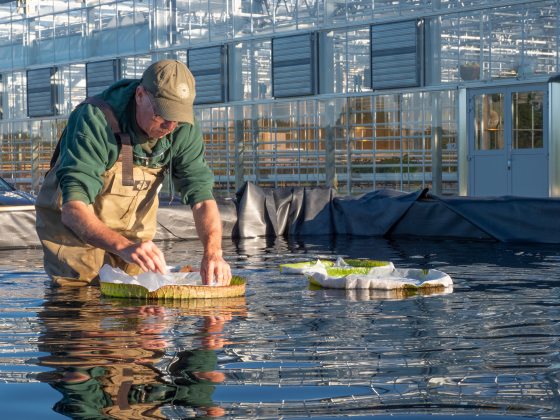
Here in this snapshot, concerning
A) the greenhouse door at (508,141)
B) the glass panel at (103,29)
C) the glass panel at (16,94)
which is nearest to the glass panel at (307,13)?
the greenhouse door at (508,141)

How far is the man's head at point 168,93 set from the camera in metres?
5.21

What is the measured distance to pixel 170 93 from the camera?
17.0 ft

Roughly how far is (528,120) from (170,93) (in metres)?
14.9

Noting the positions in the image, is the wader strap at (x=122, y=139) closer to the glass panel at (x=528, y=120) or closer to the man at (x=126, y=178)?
the man at (x=126, y=178)

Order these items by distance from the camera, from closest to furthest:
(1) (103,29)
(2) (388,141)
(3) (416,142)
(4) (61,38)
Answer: (3) (416,142) → (2) (388,141) → (1) (103,29) → (4) (61,38)

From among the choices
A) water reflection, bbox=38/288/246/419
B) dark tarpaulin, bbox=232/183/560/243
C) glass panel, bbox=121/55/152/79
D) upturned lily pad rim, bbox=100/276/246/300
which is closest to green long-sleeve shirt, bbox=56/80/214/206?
upturned lily pad rim, bbox=100/276/246/300

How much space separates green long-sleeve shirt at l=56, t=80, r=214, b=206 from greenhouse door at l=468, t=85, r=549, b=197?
13.8m

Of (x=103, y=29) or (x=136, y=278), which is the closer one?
(x=136, y=278)

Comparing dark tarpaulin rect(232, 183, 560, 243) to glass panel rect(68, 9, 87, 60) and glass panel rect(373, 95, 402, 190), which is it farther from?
glass panel rect(68, 9, 87, 60)

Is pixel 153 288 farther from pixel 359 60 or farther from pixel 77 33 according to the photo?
pixel 77 33

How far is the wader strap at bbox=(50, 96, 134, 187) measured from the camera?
5656mm

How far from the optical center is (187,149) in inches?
234

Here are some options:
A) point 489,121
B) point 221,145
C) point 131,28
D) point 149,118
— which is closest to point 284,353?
point 149,118

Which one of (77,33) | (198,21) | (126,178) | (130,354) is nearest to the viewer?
(130,354)
